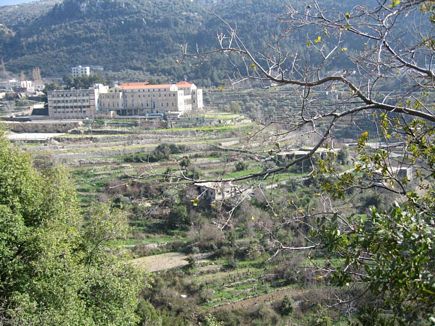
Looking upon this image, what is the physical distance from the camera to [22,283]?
22.5 ft

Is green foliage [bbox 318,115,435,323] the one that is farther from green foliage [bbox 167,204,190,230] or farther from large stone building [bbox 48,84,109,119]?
large stone building [bbox 48,84,109,119]

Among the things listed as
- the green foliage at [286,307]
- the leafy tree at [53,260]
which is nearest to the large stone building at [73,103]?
the green foliage at [286,307]

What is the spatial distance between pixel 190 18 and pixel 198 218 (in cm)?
6945

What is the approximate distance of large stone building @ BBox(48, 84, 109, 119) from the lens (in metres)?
38.7

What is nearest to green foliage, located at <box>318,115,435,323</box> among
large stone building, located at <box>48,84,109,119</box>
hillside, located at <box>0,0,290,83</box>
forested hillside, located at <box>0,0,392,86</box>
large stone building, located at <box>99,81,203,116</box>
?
large stone building, located at <box>99,81,203,116</box>

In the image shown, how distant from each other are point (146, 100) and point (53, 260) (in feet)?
109

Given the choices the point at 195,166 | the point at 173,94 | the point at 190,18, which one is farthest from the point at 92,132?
the point at 190,18

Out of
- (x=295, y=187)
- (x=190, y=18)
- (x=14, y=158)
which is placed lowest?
(x=295, y=187)

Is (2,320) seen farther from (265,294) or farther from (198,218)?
(198,218)

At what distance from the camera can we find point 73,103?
38.8 m

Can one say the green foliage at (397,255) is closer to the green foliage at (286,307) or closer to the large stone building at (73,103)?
the green foliage at (286,307)

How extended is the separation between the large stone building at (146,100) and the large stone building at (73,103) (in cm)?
105

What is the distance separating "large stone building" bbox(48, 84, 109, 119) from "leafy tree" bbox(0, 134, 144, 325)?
31126 mm

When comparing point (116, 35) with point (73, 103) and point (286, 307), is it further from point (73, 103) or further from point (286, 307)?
point (286, 307)
